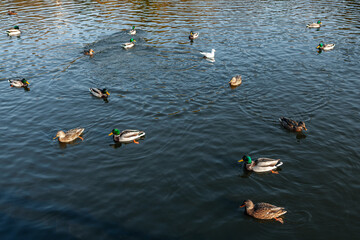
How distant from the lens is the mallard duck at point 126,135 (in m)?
17.8

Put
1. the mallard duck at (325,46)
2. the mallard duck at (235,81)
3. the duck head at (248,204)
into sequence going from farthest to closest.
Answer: the mallard duck at (325,46), the mallard duck at (235,81), the duck head at (248,204)

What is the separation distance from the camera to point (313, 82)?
24.8 metres

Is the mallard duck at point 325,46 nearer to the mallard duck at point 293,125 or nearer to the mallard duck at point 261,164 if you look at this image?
the mallard duck at point 293,125

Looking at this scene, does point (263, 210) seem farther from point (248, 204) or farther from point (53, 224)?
point (53, 224)

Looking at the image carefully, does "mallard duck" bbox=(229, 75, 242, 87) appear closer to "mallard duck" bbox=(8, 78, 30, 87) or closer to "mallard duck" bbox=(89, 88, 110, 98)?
"mallard duck" bbox=(89, 88, 110, 98)

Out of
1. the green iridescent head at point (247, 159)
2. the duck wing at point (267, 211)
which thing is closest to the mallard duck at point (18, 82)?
the green iridescent head at point (247, 159)

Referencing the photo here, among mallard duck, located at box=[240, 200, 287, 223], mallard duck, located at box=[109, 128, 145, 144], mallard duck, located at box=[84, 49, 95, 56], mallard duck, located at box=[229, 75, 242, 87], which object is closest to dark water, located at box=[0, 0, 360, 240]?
mallard duck, located at box=[240, 200, 287, 223]

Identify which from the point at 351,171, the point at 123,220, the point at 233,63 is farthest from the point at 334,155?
the point at 233,63

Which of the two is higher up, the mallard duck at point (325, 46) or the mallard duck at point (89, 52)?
the mallard duck at point (325, 46)

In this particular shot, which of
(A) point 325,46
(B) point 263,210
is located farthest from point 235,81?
(A) point 325,46

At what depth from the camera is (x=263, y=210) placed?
12.3m

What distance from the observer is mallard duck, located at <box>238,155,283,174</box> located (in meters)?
15.1

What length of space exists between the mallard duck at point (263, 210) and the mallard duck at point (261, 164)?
9.20 ft

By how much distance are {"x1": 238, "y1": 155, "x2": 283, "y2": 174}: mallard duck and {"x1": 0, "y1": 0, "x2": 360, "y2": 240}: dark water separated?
50 cm
